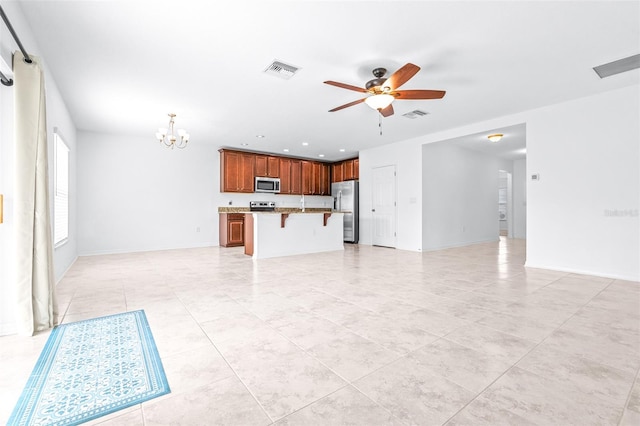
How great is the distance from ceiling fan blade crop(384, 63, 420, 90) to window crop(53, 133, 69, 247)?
4598 mm

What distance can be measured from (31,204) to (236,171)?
560 cm

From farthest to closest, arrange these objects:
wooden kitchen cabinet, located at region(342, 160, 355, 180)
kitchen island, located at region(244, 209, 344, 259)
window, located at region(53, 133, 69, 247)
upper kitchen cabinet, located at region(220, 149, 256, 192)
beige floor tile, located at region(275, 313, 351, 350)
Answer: wooden kitchen cabinet, located at region(342, 160, 355, 180) → upper kitchen cabinet, located at region(220, 149, 256, 192) → kitchen island, located at region(244, 209, 344, 259) → window, located at region(53, 133, 69, 247) → beige floor tile, located at region(275, 313, 351, 350)

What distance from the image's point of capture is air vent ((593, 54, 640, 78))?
3283 mm

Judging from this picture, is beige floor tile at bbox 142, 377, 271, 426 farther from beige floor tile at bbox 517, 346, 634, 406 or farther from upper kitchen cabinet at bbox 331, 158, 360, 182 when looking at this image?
upper kitchen cabinet at bbox 331, 158, 360, 182

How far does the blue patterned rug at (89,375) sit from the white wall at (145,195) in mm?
4788

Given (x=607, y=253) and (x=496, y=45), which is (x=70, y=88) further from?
(x=607, y=253)

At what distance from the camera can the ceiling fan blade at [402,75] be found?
9.07 feet

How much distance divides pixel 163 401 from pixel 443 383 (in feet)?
4.85

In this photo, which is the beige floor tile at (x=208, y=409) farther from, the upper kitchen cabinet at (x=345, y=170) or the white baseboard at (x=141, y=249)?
the upper kitchen cabinet at (x=345, y=170)

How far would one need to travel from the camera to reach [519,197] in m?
9.13

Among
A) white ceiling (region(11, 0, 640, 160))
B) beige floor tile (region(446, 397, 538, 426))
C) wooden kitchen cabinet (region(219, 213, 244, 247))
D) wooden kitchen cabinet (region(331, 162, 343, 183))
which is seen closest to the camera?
beige floor tile (region(446, 397, 538, 426))

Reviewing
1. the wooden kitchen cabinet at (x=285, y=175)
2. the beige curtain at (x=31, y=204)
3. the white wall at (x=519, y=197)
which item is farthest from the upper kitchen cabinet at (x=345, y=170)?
the beige curtain at (x=31, y=204)

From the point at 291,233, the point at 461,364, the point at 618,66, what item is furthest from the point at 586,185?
the point at 291,233

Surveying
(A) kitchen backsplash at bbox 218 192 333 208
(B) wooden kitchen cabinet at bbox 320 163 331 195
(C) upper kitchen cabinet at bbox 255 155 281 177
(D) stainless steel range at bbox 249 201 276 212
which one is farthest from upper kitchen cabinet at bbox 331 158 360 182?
(D) stainless steel range at bbox 249 201 276 212
